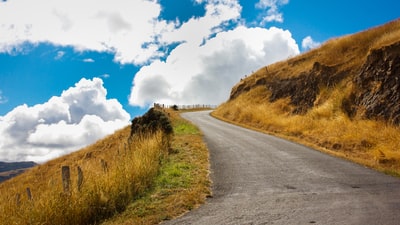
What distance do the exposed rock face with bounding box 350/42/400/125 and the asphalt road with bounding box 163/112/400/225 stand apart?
6.29 metres

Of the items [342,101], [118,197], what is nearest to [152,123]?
[118,197]

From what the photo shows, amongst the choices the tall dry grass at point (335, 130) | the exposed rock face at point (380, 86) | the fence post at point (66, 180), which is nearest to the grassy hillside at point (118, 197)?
the fence post at point (66, 180)

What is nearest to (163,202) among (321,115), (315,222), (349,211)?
(315,222)

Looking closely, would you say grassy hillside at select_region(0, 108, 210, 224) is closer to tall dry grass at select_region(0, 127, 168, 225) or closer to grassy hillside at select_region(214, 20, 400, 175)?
tall dry grass at select_region(0, 127, 168, 225)

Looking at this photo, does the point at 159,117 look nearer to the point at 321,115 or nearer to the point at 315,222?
the point at 321,115

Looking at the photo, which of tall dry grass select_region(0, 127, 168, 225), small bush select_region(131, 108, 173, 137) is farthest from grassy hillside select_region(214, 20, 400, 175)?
tall dry grass select_region(0, 127, 168, 225)

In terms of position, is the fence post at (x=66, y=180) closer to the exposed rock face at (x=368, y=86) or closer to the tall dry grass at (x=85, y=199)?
the tall dry grass at (x=85, y=199)

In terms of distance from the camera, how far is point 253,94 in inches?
1543

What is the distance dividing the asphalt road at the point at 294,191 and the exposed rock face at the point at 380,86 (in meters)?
6.29

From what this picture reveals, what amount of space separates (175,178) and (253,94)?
29.0 meters

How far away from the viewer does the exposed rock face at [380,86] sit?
65.0 ft

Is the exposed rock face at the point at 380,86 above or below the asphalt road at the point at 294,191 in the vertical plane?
above

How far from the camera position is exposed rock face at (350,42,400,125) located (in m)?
19.8

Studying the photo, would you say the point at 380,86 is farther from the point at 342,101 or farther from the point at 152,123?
the point at 152,123
